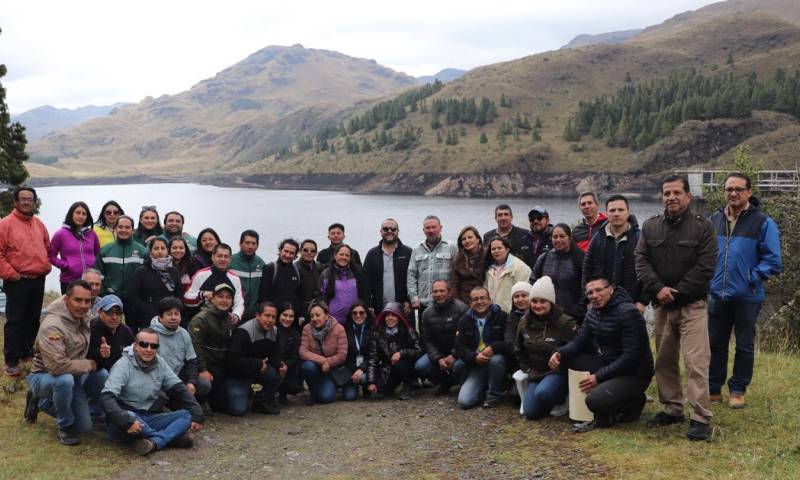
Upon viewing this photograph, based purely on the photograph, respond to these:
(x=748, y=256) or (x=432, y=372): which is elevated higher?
(x=748, y=256)

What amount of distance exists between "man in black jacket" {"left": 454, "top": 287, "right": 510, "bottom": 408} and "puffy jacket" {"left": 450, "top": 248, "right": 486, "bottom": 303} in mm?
440

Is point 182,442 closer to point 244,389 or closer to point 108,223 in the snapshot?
point 244,389

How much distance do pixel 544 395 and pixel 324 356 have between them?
2.94m

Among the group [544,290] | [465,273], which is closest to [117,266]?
[465,273]

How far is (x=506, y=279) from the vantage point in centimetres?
866

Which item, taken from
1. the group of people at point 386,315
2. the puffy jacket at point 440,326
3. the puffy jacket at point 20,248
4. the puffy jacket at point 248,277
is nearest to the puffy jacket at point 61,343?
the group of people at point 386,315

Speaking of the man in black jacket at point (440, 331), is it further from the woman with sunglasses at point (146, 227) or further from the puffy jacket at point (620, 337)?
the woman with sunglasses at point (146, 227)

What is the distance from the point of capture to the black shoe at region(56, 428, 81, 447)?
22.9ft

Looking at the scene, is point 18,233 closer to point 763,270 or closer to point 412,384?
point 412,384

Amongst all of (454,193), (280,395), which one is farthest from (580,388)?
(454,193)

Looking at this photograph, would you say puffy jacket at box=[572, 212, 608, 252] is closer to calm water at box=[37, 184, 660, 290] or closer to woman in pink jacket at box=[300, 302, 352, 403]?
woman in pink jacket at box=[300, 302, 352, 403]

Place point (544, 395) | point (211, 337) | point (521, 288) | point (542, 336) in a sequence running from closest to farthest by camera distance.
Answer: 1. point (544, 395)
2. point (542, 336)
3. point (521, 288)
4. point (211, 337)

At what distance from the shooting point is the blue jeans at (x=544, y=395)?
7426mm

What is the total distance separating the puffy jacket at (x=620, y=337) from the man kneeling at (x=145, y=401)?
4348mm
